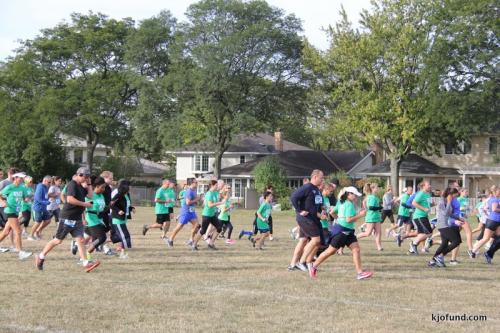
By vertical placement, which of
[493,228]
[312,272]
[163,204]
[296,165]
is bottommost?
[312,272]

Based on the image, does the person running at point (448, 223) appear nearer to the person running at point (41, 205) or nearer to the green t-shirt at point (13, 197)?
the green t-shirt at point (13, 197)

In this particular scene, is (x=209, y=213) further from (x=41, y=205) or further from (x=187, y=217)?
(x=41, y=205)

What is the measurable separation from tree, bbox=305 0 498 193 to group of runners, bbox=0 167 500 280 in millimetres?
29694

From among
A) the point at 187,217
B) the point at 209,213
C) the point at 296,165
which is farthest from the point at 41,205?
the point at 296,165

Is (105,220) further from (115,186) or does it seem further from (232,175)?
(232,175)

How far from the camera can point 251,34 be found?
181 feet

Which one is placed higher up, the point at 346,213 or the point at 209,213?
the point at 346,213

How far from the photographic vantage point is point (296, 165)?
67000 mm

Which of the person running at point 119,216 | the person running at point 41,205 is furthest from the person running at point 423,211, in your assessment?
the person running at point 41,205

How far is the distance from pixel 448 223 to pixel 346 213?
133 inches

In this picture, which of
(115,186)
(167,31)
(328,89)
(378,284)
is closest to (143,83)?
(167,31)

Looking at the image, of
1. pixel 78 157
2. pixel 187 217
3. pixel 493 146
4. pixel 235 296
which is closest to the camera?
pixel 235 296

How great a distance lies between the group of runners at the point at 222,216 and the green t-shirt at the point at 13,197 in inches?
0.8

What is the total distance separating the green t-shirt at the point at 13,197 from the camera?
15352 millimetres
